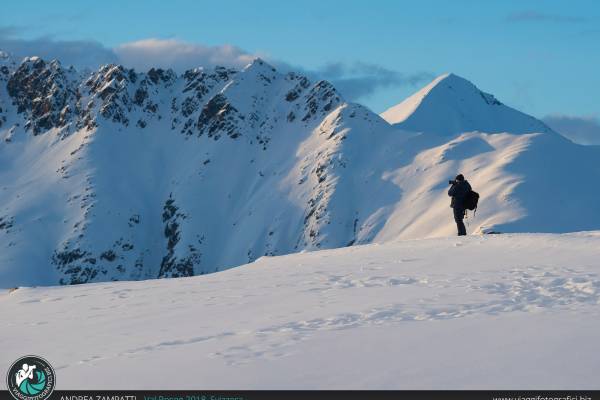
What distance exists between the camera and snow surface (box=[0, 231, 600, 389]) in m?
11.2

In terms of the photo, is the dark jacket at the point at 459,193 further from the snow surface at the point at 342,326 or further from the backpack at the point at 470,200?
the snow surface at the point at 342,326

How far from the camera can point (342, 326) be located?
14.2m

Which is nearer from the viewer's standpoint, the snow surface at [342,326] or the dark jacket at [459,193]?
the snow surface at [342,326]

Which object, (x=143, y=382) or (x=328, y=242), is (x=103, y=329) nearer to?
(x=143, y=382)

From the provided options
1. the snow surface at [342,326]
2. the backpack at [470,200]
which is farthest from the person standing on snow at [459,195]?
the snow surface at [342,326]

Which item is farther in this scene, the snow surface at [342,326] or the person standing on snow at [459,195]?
the person standing on snow at [459,195]

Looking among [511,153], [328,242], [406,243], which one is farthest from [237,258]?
[406,243]

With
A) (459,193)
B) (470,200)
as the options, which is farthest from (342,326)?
(470,200)

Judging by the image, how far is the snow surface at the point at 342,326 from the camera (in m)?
11.2

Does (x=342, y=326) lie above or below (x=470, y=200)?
above

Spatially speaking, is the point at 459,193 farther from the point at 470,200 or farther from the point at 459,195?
the point at 470,200

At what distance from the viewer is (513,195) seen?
130m

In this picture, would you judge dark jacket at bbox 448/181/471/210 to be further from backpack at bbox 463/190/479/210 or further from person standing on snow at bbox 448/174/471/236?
backpack at bbox 463/190/479/210

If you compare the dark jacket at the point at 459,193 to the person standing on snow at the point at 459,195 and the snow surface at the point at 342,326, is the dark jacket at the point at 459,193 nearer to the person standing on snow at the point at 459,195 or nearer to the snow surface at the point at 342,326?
the person standing on snow at the point at 459,195
